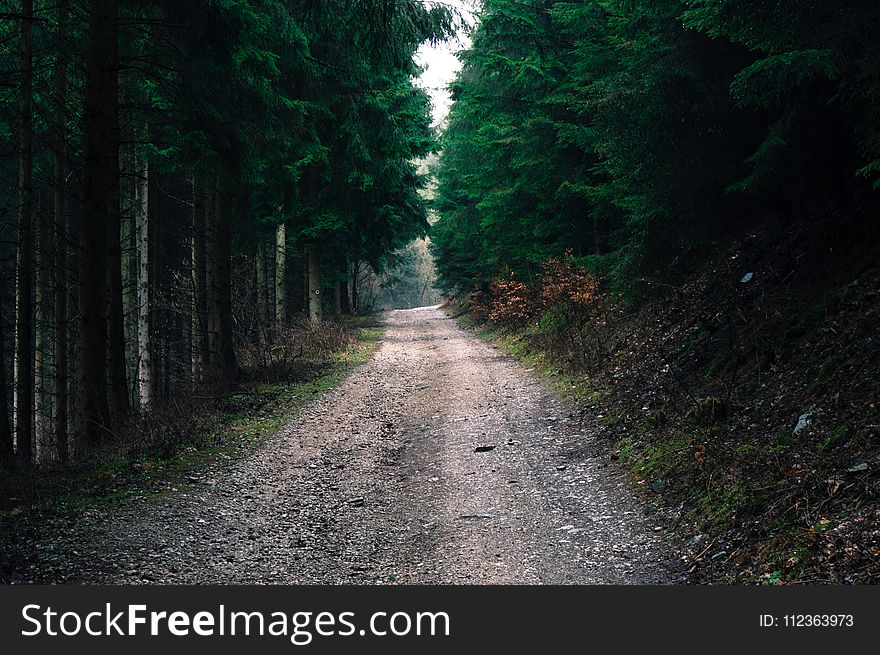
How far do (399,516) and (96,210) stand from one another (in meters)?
6.03

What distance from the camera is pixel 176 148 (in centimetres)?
1123

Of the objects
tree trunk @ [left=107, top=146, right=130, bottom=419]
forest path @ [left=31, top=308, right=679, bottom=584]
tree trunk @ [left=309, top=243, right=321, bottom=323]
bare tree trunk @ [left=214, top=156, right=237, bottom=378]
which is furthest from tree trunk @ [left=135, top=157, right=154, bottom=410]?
tree trunk @ [left=309, top=243, right=321, bottom=323]

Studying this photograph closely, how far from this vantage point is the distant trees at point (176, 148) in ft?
28.3

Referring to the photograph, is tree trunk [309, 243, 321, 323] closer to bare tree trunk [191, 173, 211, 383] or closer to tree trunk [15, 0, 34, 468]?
bare tree trunk [191, 173, 211, 383]

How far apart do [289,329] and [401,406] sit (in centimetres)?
966

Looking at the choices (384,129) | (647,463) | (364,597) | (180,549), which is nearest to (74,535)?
(180,549)

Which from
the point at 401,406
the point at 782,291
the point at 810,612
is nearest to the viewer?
the point at 810,612

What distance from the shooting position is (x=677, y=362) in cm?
901

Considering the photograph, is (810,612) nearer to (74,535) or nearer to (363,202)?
(74,535)

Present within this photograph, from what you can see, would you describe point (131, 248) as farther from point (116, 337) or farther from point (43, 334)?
point (43, 334)

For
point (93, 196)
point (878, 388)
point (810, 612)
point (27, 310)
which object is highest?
point (93, 196)

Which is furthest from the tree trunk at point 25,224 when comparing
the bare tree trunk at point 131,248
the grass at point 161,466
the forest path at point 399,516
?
the forest path at point 399,516

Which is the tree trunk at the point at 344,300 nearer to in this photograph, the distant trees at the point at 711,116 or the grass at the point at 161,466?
the distant trees at the point at 711,116

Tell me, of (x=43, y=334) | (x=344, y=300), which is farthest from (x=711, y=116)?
(x=344, y=300)
